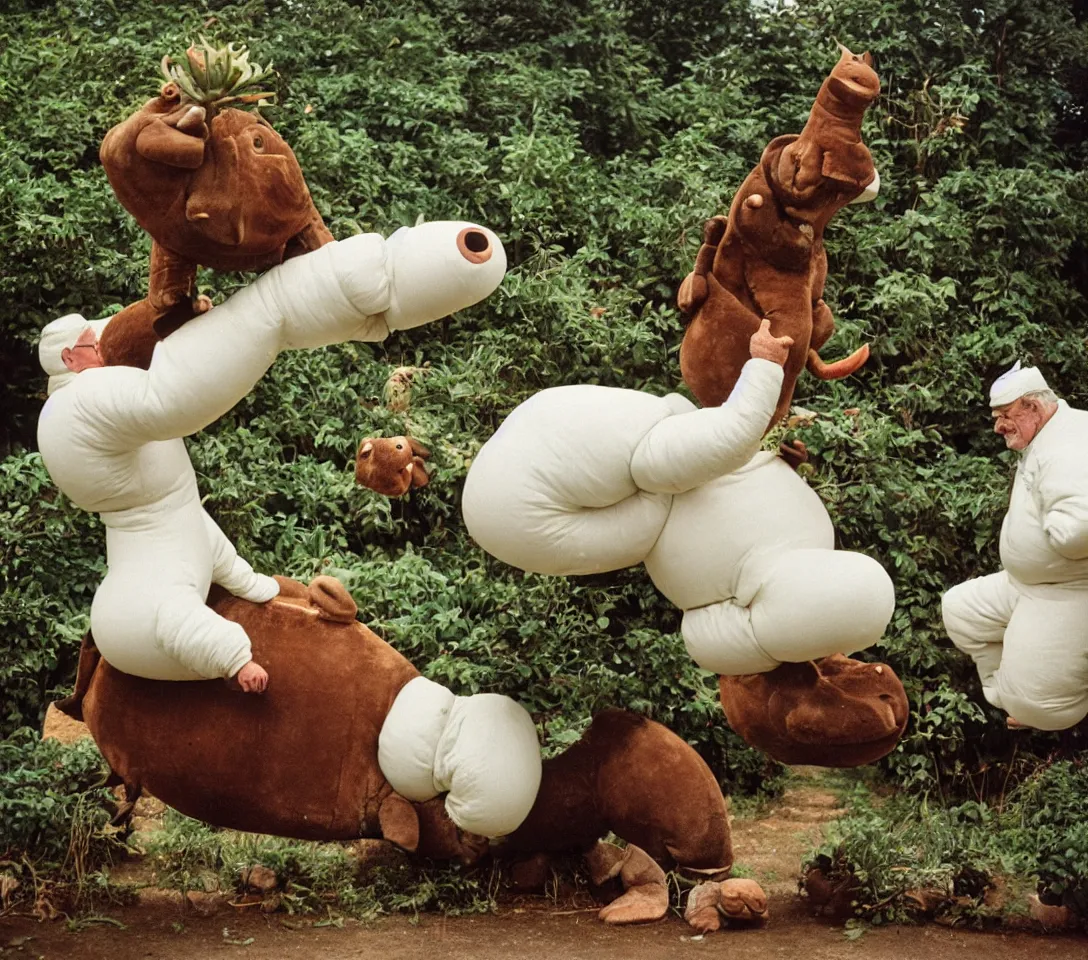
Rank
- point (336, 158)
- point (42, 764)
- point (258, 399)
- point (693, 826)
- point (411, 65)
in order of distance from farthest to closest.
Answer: point (411, 65) < point (336, 158) < point (258, 399) < point (42, 764) < point (693, 826)

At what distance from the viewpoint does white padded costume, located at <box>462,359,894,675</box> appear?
4180mm

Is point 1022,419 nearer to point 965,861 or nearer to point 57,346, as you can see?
point 965,861

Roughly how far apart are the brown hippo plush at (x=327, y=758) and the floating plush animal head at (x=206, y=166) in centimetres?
112

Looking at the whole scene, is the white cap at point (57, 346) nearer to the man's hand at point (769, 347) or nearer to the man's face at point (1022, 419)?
the man's hand at point (769, 347)

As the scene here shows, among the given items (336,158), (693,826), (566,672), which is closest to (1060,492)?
(693,826)

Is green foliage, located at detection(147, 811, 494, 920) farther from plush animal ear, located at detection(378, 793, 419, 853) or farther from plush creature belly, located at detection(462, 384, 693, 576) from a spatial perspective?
plush creature belly, located at detection(462, 384, 693, 576)

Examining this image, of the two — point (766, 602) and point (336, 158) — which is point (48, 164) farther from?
point (766, 602)

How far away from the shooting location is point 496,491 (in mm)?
4273

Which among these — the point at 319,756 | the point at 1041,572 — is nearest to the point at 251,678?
the point at 319,756

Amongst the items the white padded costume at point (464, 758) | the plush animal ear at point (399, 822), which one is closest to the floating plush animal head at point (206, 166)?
the white padded costume at point (464, 758)

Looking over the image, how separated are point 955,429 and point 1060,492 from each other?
3370 millimetres

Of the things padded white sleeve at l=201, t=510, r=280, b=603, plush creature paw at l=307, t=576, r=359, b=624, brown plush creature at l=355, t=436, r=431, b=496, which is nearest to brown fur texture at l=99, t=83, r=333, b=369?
brown plush creature at l=355, t=436, r=431, b=496

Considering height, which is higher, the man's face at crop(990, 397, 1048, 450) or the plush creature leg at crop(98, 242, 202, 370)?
the plush creature leg at crop(98, 242, 202, 370)

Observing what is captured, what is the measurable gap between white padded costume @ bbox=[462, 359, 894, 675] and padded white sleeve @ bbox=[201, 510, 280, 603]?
747 millimetres
